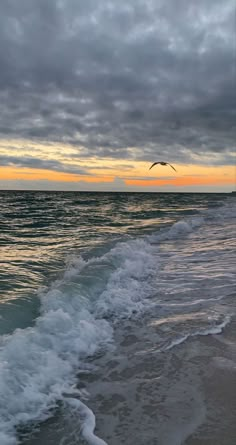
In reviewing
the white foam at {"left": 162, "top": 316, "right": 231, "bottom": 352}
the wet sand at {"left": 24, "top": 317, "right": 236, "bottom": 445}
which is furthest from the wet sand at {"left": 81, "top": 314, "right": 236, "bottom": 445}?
the white foam at {"left": 162, "top": 316, "right": 231, "bottom": 352}

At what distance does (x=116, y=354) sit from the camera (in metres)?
4.86

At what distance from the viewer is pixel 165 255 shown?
12.3 metres

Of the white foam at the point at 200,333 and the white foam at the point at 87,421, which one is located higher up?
the white foam at the point at 200,333

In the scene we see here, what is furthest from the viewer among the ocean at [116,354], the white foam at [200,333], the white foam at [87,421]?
the white foam at [200,333]

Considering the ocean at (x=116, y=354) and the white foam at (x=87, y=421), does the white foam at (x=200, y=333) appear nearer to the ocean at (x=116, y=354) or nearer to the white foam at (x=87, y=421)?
the ocean at (x=116, y=354)

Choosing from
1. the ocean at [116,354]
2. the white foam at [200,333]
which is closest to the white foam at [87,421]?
the ocean at [116,354]

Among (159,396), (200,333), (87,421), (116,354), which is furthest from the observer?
(200,333)

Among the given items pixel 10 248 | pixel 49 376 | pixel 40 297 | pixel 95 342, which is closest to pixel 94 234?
pixel 10 248

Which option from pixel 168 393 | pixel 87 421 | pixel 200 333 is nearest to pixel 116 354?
pixel 168 393

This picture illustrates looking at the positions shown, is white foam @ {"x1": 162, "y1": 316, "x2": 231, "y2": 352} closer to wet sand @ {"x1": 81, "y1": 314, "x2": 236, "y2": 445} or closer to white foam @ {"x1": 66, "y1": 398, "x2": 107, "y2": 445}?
wet sand @ {"x1": 81, "y1": 314, "x2": 236, "y2": 445}

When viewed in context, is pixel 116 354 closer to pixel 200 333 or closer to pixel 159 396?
pixel 159 396

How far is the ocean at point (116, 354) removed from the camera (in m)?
3.32

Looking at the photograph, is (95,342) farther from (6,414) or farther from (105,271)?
(105,271)

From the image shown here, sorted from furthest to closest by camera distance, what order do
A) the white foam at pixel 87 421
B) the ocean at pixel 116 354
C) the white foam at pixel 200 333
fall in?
the white foam at pixel 200 333 → the ocean at pixel 116 354 → the white foam at pixel 87 421
